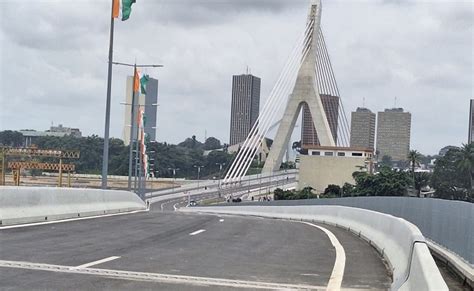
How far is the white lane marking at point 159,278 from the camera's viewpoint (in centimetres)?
897

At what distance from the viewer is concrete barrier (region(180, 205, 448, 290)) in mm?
6609

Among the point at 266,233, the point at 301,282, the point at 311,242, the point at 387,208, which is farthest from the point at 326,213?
the point at 301,282

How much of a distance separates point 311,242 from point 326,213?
1257 centimetres

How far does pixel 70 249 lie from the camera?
11.7 m

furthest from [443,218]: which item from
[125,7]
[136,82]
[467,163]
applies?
[136,82]

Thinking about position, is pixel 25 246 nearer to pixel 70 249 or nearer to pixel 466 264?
pixel 70 249

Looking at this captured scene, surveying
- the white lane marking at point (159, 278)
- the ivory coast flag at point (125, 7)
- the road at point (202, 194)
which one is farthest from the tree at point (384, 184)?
the white lane marking at point (159, 278)

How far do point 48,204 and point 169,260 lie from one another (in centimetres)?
776

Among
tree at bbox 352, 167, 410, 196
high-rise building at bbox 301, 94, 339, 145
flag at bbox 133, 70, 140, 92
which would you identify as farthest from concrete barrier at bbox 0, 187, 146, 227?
high-rise building at bbox 301, 94, 339, 145

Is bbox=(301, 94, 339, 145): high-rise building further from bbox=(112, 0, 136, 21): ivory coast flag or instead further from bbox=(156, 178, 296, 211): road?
bbox=(112, 0, 136, 21): ivory coast flag

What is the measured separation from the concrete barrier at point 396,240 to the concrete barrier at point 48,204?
8.05m

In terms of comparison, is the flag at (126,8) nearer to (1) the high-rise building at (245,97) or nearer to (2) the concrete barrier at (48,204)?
(2) the concrete barrier at (48,204)

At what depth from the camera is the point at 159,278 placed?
915 cm

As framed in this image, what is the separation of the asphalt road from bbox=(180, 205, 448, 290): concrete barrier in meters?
0.37
